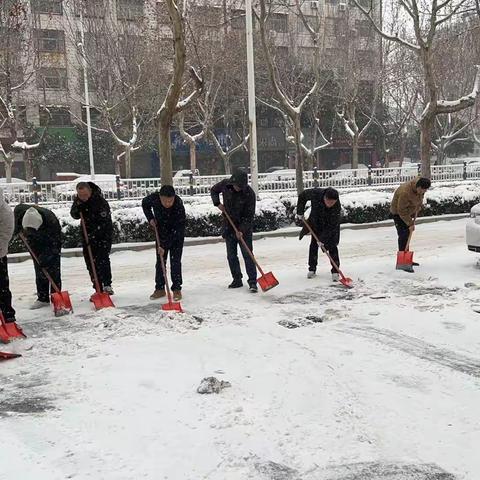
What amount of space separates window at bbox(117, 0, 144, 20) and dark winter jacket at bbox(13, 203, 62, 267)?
776 inches

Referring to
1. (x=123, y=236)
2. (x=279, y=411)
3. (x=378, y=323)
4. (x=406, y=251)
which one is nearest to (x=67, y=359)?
(x=279, y=411)

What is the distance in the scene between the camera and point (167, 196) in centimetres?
599

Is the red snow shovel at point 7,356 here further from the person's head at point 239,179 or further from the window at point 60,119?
the window at point 60,119

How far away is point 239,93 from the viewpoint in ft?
90.9

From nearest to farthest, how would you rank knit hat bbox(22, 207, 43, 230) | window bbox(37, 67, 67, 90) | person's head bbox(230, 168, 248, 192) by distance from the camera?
knit hat bbox(22, 207, 43, 230) → person's head bbox(230, 168, 248, 192) → window bbox(37, 67, 67, 90)

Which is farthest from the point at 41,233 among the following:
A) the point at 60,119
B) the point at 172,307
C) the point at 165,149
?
the point at 60,119

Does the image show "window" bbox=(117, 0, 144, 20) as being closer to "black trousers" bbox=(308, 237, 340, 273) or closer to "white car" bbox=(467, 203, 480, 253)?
"black trousers" bbox=(308, 237, 340, 273)

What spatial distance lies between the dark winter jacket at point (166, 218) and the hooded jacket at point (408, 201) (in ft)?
10.00

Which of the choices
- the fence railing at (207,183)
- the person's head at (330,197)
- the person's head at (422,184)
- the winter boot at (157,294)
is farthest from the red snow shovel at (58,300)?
the fence railing at (207,183)

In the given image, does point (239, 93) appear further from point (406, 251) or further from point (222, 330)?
point (222, 330)

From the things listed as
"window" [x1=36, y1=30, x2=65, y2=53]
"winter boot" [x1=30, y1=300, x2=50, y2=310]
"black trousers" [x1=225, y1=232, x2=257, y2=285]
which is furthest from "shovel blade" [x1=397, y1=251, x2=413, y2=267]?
"window" [x1=36, y1=30, x2=65, y2=53]

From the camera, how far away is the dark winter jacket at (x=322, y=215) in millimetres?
6879

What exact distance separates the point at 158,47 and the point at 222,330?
19.6 m

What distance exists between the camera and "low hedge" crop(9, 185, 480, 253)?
1019 cm
